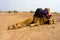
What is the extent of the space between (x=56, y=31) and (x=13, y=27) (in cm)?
290

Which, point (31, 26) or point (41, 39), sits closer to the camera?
point (41, 39)

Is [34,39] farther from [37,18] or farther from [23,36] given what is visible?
[37,18]

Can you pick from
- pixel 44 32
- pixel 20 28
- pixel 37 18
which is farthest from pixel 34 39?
pixel 37 18

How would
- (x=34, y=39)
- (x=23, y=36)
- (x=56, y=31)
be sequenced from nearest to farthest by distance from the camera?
(x=34, y=39), (x=23, y=36), (x=56, y=31)

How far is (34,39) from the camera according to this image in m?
11.0

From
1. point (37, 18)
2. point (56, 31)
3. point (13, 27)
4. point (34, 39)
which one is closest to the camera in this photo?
point (34, 39)

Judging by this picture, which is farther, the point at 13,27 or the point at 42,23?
the point at 42,23

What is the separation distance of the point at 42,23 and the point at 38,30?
2.19 m

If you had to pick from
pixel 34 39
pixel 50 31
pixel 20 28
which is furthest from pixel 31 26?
pixel 34 39

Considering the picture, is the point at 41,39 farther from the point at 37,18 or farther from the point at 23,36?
the point at 37,18

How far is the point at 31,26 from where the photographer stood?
46.4 ft

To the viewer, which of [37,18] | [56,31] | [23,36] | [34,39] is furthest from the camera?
[37,18]

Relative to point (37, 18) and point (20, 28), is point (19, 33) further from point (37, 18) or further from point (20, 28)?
point (37, 18)

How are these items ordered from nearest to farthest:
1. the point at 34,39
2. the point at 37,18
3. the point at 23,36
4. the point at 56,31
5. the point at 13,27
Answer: the point at 34,39 → the point at 23,36 → the point at 56,31 → the point at 13,27 → the point at 37,18
